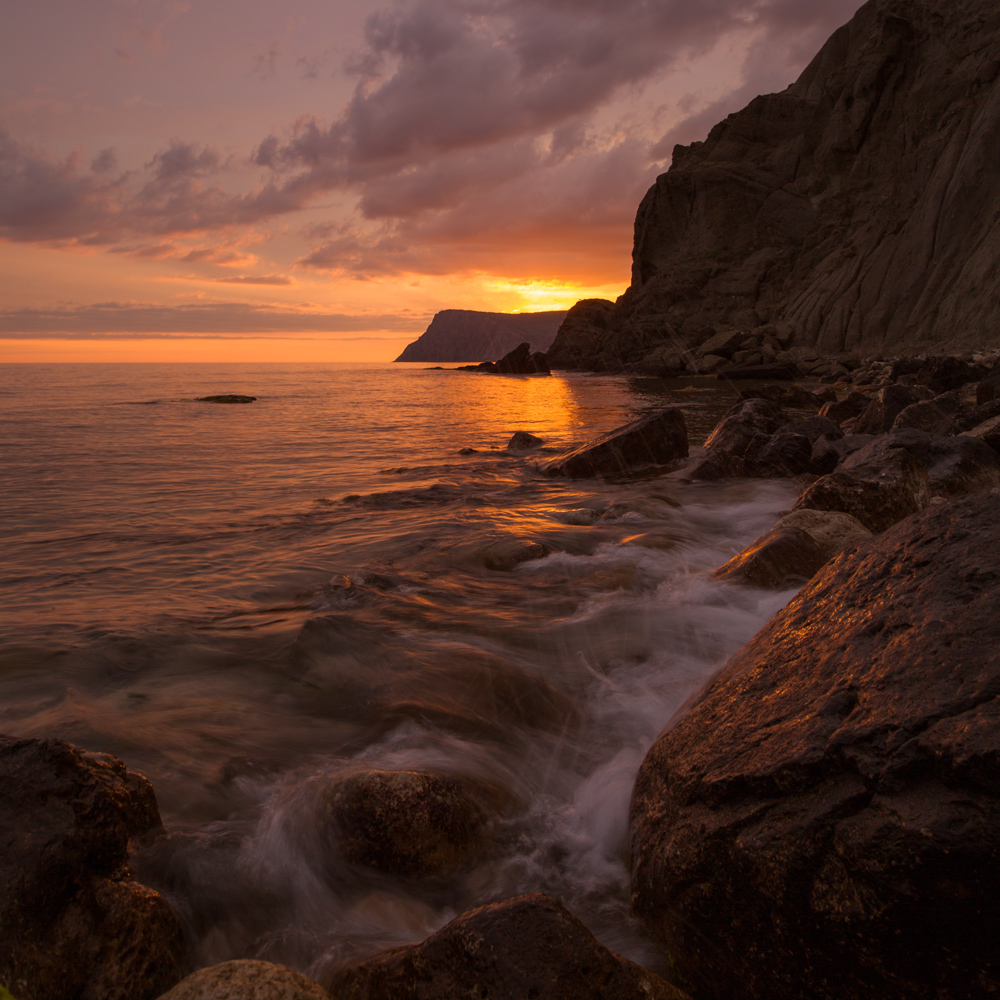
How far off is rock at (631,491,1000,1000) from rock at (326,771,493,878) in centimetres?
79

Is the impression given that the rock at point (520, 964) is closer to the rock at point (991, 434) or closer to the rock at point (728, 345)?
the rock at point (991, 434)

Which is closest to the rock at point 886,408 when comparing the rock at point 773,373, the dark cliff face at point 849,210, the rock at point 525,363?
the rock at point 773,373

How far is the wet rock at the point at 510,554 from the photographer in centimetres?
738

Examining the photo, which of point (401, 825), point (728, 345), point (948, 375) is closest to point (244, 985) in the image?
point (401, 825)

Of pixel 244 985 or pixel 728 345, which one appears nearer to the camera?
pixel 244 985

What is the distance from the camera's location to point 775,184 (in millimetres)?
64500

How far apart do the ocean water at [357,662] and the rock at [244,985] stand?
2.40 ft

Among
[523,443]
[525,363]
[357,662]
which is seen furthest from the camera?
[525,363]

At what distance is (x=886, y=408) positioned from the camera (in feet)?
42.0

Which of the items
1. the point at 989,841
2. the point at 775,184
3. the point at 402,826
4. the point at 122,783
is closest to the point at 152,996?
the point at 122,783

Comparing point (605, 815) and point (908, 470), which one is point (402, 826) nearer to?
point (605, 815)

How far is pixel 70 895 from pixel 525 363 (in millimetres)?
76371

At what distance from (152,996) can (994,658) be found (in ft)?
9.57

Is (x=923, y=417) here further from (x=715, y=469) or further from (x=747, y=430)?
(x=715, y=469)
